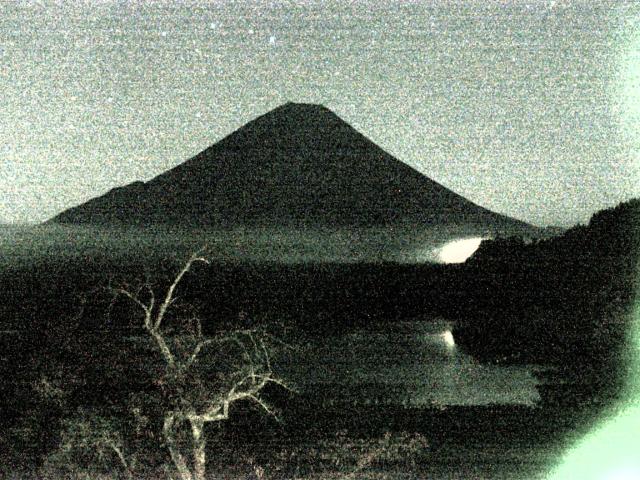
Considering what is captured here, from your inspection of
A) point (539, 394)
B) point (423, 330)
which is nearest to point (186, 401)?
point (539, 394)

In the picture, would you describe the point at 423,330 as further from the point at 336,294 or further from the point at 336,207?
the point at 336,207

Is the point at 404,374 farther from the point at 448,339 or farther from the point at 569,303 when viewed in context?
the point at 448,339

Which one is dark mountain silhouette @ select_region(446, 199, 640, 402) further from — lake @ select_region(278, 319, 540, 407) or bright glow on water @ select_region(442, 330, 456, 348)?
lake @ select_region(278, 319, 540, 407)

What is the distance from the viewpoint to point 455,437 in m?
12.5

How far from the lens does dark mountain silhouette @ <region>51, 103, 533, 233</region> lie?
9988 centimetres

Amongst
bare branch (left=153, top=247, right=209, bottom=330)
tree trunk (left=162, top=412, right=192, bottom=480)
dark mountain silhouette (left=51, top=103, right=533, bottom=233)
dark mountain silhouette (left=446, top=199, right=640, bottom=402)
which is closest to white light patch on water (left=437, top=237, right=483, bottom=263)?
dark mountain silhouette (left=51, top=103, right=533, bottom=233)

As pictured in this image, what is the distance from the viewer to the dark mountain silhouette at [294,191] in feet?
328

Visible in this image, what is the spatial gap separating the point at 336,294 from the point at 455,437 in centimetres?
3729

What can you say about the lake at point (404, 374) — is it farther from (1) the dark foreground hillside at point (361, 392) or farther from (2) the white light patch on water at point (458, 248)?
(2) the white light patch on water at point (458, 248)

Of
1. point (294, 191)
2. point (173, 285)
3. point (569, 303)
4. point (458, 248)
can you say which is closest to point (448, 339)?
point (569, 303)

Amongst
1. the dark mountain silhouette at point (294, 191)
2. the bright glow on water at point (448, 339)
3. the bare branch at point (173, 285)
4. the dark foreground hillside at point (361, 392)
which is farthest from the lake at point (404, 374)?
the dark mountain silhouette at point (294, 191)

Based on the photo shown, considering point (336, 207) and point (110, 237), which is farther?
point (110, 237)

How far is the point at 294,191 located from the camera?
339ft

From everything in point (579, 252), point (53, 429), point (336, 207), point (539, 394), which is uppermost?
point (336, 207)
